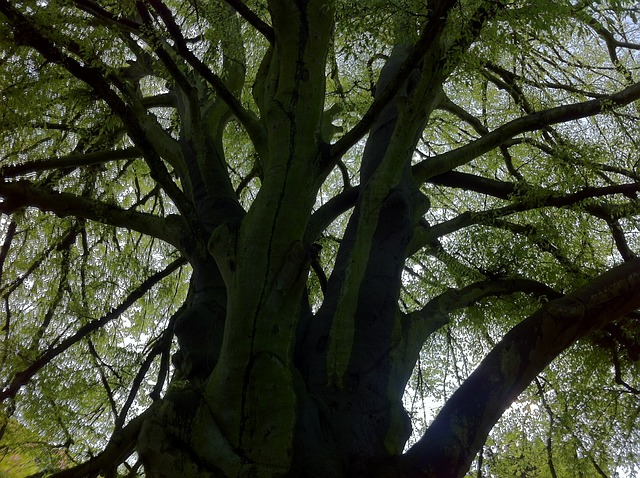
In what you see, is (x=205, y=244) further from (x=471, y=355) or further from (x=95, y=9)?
(x=471, y=355)

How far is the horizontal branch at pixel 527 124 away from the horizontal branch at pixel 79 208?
1.57 m

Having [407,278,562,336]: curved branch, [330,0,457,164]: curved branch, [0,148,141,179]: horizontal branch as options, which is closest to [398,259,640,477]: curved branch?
[407,278,562,336]: curved branch

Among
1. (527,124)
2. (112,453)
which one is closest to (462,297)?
(527,124)

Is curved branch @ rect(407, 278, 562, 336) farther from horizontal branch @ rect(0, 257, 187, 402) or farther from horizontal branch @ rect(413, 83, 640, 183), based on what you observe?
horizontal branch @ rect(0, 257, 187, 402)

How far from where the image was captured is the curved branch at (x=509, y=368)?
2141 mm

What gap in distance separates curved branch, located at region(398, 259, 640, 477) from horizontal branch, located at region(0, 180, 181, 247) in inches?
65.7

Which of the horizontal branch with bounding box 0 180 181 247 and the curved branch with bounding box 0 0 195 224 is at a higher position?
the curved branch with bounding box 0 0 195 224

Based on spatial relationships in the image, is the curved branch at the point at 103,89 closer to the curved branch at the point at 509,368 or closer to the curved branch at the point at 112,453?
the curved branch at the point at 112,453

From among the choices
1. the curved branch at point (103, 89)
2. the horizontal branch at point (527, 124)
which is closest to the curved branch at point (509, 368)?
the horizontal branch at point (527, 124)

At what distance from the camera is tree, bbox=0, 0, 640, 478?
220 cm

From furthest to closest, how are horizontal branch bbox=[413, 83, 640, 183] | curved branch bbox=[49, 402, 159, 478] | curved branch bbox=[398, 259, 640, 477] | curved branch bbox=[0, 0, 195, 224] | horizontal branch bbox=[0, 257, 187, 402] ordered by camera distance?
horizontal branch bbox=[0, 257, 187, 402]
horizontal branch bbox=[413, 83, 640, 183]
curved branch bbox=[49, 402, 159, 478]
curved branch bbox=[0, 0, 195, 224]
curved branch bbox=[398, 259, 640, 477]

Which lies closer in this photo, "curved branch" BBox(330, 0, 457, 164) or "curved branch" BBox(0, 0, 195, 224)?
"curved branch" BBox(330, 0, 457, 164)

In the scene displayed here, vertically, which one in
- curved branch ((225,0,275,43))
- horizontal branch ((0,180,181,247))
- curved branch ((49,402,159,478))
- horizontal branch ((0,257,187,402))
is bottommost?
curved branch ((49,402,159,478))

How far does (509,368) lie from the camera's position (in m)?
2.39
